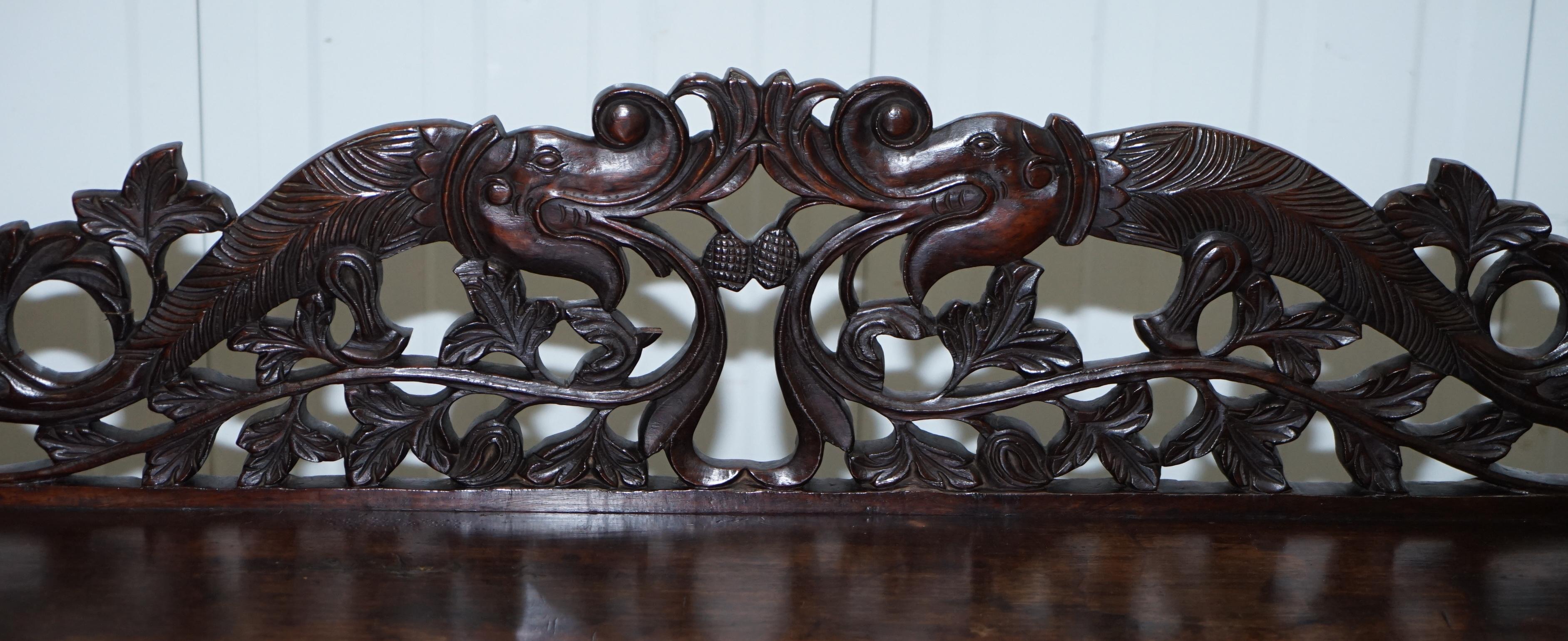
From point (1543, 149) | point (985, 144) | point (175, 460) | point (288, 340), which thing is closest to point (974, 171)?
point (985, 144)

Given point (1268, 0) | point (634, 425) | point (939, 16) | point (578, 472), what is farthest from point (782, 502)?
point (1268, 0)

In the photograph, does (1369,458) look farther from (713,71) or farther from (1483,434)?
(713,71)

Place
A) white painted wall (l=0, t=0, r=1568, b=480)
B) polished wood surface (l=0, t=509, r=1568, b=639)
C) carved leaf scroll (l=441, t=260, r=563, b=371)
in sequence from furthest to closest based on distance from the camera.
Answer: white painted wall (l=0, t=0, r=1568, b=480) < carved leaf scroll (l=441, t=260, r=563, b=371) < polished wood surface (l=0, t=509, r=1568, b=639)

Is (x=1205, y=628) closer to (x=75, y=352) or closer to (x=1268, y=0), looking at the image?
(x=1268, y=0)

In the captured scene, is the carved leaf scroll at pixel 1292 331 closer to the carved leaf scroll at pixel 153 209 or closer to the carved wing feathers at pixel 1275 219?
the carved wing feathers at pixel 1275 219

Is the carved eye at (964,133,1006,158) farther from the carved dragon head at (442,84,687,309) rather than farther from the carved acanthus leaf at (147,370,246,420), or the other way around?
the carved acanthus leaf at (147,370,246,420)

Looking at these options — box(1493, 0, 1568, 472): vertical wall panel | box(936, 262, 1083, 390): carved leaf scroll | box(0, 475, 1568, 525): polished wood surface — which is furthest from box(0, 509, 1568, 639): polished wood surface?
box(1493, 0, 1568, 472): vertical wall panel

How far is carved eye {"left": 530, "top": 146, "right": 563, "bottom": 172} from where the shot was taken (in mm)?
778

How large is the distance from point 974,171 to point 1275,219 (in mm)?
209

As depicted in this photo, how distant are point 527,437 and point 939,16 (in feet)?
1.94

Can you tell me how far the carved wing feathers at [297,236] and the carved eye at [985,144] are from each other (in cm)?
34

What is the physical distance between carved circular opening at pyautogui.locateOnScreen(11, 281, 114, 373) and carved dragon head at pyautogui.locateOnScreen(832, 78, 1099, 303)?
0.85 m

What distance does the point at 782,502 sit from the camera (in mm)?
854

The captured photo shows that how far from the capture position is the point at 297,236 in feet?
2.62
